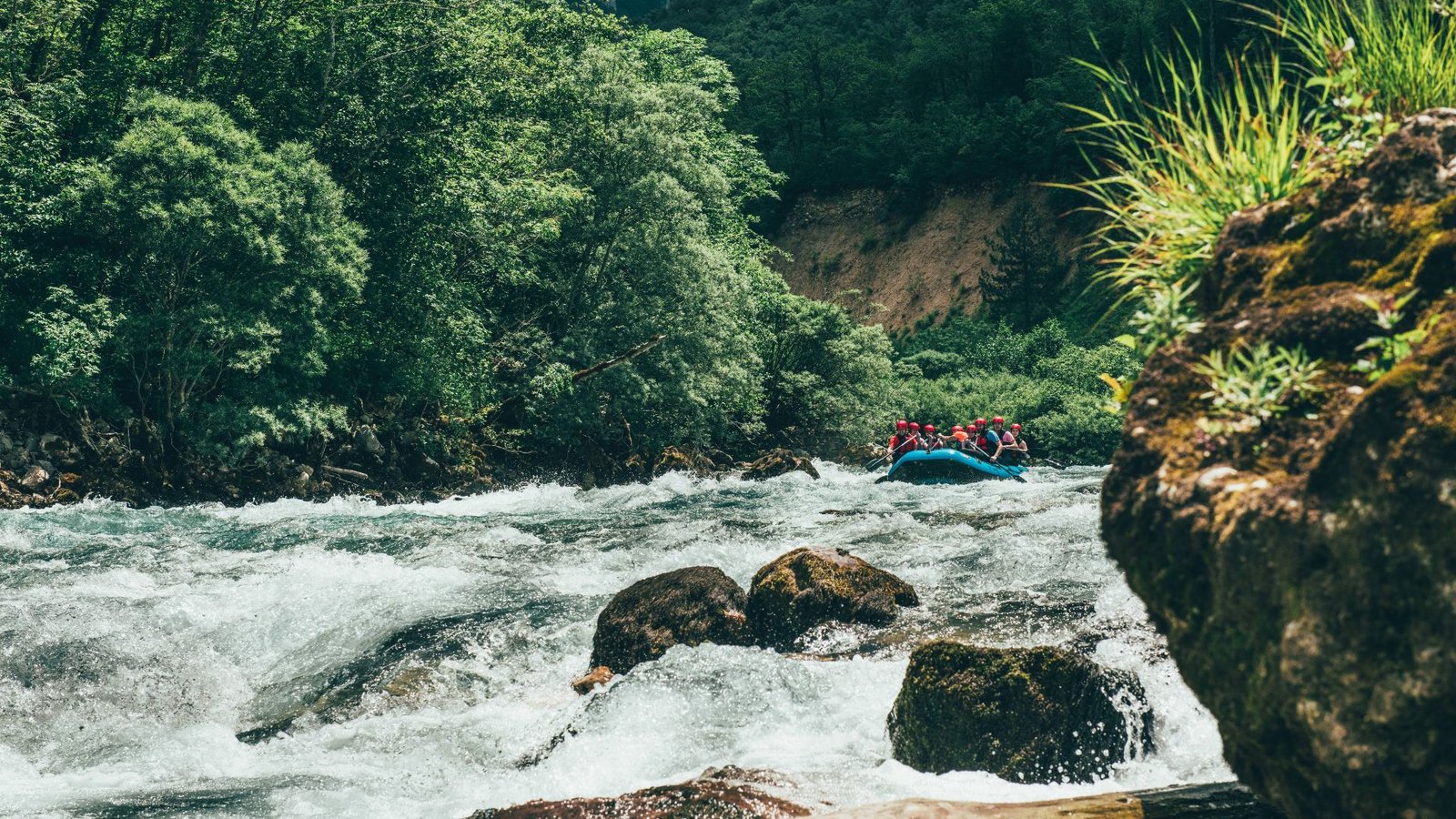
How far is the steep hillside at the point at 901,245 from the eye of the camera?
152 feet

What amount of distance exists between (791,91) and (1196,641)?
56.1m

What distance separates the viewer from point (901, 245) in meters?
50.3

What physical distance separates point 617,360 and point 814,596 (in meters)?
15.5

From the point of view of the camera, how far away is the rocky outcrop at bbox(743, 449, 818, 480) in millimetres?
24750

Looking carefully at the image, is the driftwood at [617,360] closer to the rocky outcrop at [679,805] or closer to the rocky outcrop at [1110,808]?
the rocky outcrop at [679,805]

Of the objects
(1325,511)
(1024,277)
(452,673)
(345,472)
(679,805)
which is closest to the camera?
(1325,511)

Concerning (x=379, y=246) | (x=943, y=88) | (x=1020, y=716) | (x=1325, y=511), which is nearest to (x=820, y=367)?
(x=379, y=246)

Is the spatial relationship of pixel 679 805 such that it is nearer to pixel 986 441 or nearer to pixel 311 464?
pixel 311 464

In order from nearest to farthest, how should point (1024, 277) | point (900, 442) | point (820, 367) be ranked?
1. point (900, 442)
2. point (820, 367)
3. point (1024, 277)

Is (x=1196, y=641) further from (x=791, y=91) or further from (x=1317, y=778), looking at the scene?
(x=791, y=91)

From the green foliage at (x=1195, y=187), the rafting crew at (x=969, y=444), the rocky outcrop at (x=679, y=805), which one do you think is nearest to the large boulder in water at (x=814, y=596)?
the rocky outcrop at (x=679, y=805)

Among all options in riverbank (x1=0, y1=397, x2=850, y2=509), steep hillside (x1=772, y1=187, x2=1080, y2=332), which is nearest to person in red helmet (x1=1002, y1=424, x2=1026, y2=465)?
riverbank (x1=0, y1=397, x2=850, y2=509)

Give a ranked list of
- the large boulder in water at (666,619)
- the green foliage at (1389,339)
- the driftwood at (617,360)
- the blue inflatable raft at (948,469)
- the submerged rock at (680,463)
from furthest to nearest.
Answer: the submerged rock at (680,463)
the driftwood at (617,360)
the blue inflatable raft at (948,469)
the large boulder in water at (666,619)
the green foliage at (1389,339)

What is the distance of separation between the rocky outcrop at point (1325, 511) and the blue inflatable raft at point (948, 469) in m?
16.4
